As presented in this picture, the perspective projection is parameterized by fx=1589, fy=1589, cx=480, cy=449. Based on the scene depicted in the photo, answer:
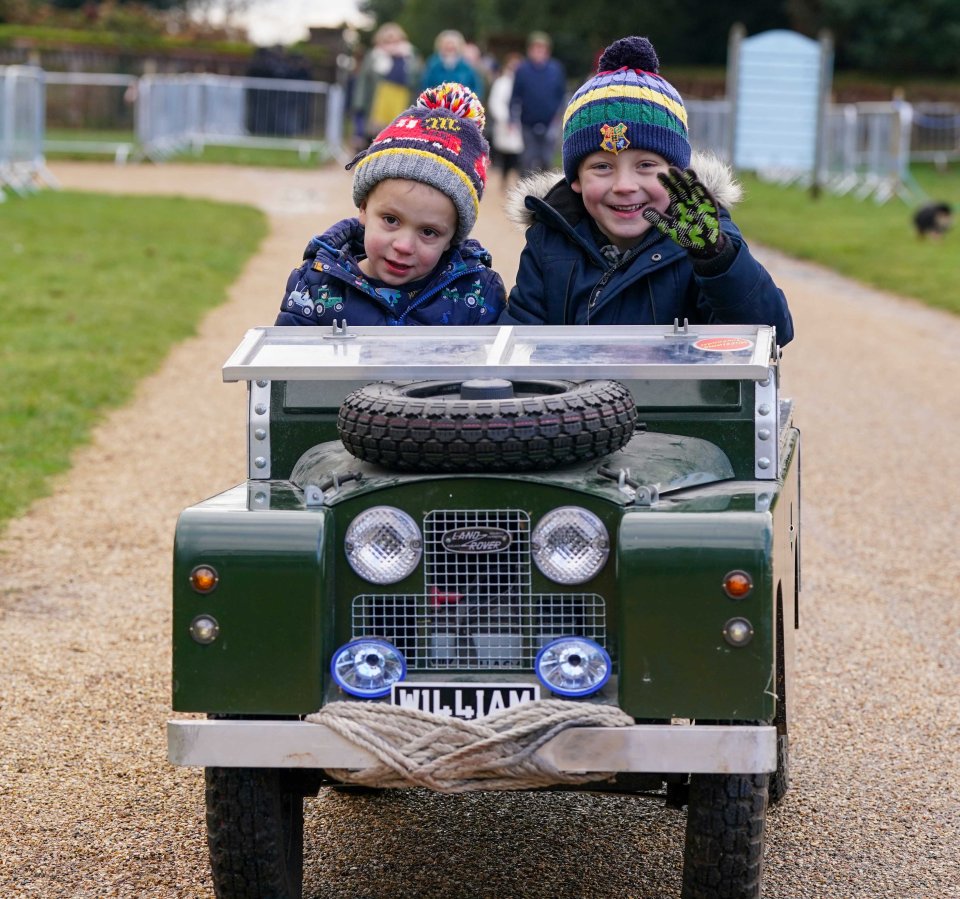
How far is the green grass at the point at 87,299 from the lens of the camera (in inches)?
334

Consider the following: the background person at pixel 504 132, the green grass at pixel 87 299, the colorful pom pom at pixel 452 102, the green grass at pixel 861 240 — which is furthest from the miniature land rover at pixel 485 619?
the background person at pixel 504 132

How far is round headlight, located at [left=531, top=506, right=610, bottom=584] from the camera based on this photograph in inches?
121

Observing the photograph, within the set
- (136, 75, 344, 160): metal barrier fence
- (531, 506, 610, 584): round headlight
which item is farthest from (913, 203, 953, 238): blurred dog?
(531, 506, 610, 584): round headlight

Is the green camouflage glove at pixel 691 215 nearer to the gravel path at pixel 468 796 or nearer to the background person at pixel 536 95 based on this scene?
the gravel path at pixel 468 796

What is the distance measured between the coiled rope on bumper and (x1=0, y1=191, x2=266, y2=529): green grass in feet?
13.9

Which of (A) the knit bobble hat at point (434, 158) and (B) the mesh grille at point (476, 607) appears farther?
(A) the knit bobble hat at point (434, 158)

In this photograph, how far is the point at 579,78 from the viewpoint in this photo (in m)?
41.5

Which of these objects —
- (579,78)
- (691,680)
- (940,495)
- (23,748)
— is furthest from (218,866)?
(579,78)

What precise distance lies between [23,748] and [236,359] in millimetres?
1466

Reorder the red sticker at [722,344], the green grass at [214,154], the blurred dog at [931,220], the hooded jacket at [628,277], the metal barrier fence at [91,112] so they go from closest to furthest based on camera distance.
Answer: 1. the red sticker at [722,344]
2. the hooded jacket at [628,277]
3. the blurred dog at [931,220]
4. the green grass at [214,154]
5. the metal barrier fence at [91,112]

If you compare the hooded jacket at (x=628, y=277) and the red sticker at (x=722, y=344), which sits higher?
the hooded jacket at (x=628, y=277)

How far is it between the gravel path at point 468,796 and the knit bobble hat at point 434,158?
62.5 inches

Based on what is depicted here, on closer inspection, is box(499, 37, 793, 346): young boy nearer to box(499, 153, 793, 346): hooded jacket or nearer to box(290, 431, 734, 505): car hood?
box(499, 153, 793, 346): hooded jacket

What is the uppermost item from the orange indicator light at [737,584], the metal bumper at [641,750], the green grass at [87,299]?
the orange indicator light at [737,584]
